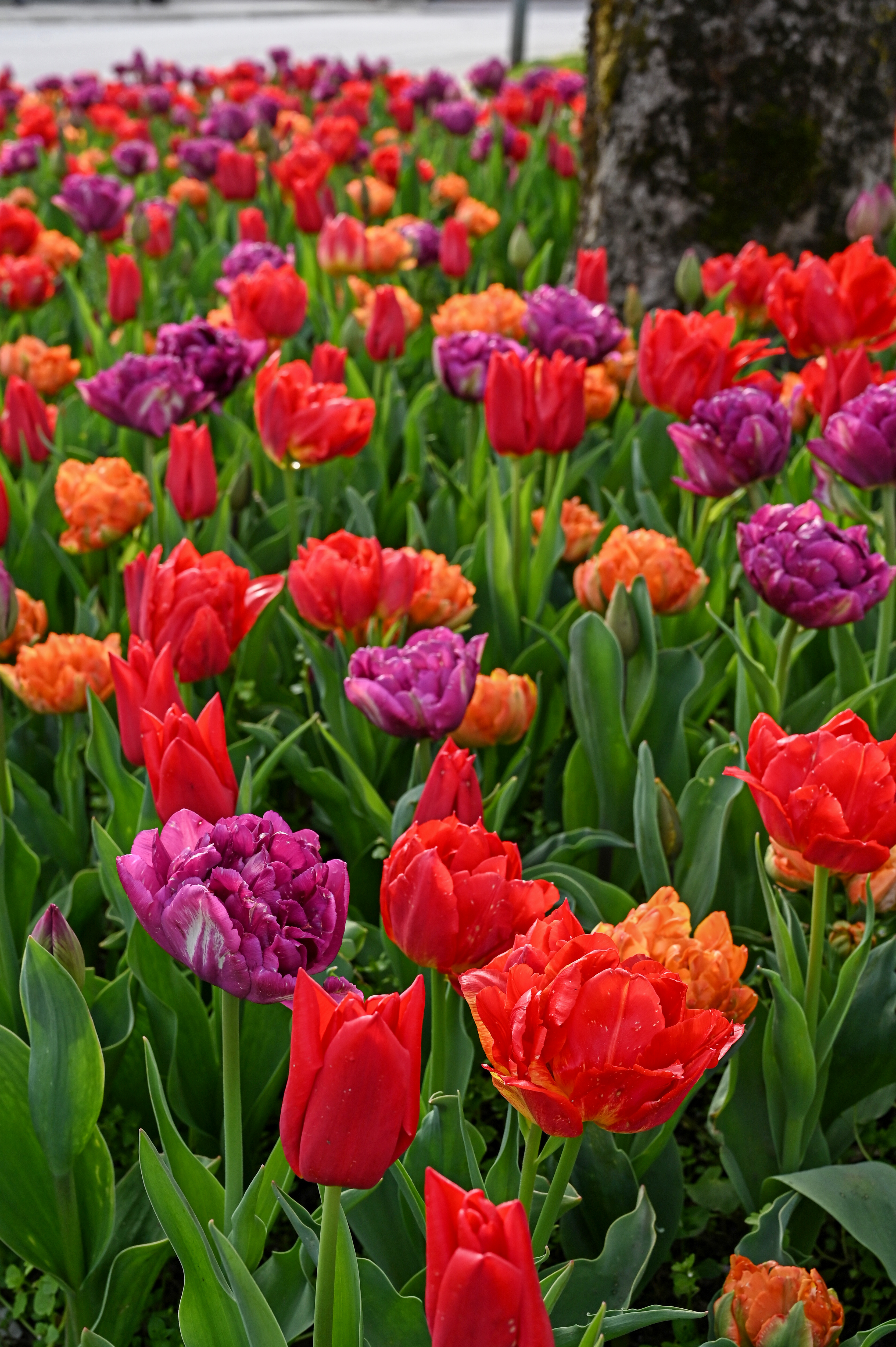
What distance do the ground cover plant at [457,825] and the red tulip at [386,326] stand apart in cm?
1

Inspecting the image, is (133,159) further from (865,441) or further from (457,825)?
(457,825)

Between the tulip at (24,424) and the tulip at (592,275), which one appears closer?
the tulip at (24,424)

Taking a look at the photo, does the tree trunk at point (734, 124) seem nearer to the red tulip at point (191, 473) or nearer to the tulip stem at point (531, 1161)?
the red tulip at point (191, 473)

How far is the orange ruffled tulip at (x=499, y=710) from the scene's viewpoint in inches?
60.2

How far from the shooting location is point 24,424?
2301 millimetres

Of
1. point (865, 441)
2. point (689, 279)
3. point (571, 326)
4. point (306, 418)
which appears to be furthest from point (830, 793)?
point (689, 279)

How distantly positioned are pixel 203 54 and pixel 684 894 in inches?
658

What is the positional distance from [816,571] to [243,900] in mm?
821

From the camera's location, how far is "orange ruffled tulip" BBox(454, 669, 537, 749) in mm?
1530

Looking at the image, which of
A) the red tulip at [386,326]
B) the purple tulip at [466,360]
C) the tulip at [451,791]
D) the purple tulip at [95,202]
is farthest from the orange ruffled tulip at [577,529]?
the purple tulip at [95,202]

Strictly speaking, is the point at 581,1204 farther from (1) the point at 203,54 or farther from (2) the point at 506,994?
(1) the point at 203,54

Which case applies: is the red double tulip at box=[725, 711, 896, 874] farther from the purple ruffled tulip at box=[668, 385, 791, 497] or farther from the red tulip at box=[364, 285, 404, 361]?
the red tulip at box=[364, 285, 404, 361]

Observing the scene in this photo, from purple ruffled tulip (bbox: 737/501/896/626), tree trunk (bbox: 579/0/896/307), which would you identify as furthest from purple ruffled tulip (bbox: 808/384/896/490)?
tree trunk (bbox: 579/0/896/307)

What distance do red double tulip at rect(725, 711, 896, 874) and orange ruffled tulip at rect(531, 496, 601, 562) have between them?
1128 millimetres
